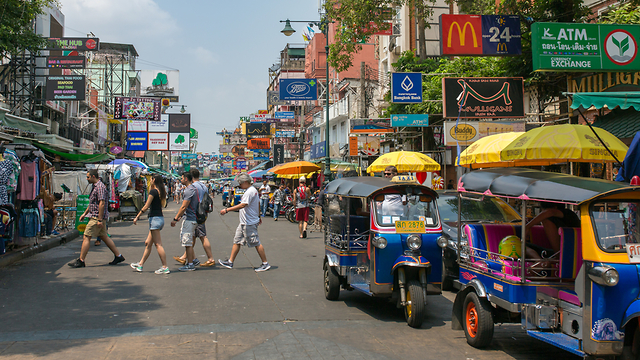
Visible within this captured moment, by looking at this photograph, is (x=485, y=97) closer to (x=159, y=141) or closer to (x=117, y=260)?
(x=117, y=260)

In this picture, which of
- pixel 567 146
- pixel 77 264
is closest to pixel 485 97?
pixel 567 146

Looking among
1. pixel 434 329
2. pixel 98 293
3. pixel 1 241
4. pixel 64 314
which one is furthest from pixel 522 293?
pixel 1 241

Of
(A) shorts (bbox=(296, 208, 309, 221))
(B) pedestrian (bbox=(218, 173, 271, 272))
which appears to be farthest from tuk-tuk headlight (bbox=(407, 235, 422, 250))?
(A) shorts (bbox=(296, 208, 309, 221))

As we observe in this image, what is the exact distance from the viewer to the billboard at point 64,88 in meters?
24.6

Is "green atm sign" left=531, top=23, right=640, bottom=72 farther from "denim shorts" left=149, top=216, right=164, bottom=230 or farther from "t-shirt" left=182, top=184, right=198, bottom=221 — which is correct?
"denim shorts" left=149, top=216, right=164, bottom=230

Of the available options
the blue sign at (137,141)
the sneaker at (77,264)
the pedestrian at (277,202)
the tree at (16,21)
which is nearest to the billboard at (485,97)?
the sneaker at (77,264)

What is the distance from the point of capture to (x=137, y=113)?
119 ft

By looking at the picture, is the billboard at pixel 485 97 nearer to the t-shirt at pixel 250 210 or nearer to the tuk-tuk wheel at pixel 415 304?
the t-shirt at pixel 250 210

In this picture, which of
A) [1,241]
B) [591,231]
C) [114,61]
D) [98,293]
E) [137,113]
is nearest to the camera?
[591,231]

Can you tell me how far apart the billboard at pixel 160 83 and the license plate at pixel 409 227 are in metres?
56.3

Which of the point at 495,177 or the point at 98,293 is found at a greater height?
the point at 495,177

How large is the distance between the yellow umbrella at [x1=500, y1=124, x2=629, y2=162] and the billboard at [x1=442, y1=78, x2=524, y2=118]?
7819 millimetres

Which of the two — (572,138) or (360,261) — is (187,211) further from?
(572,138)

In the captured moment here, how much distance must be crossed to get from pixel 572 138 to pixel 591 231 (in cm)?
332
